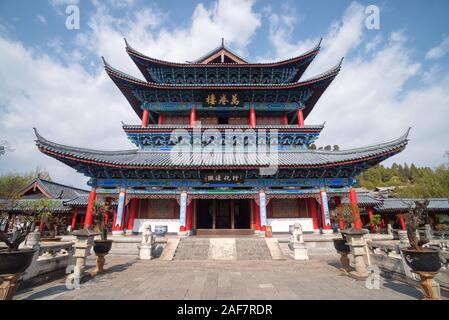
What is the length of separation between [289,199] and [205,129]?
7942mm

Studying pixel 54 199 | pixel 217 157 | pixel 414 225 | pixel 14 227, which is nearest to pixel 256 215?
pixel 217 157

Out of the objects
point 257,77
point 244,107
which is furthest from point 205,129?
point 257,77

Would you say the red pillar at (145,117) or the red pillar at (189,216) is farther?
the red pillar at (145,117)

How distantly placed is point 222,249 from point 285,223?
564 centimetres

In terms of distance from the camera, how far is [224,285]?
549cm

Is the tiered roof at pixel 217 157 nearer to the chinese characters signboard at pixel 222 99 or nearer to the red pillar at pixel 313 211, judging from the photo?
the red pillar at pixel 313 211

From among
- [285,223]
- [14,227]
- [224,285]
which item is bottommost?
[224,285]

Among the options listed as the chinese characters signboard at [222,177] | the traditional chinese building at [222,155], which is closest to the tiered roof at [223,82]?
the traditional chinese building at [222,155]

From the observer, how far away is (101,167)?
41.5ft

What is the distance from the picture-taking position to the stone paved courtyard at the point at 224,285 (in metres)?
4.68

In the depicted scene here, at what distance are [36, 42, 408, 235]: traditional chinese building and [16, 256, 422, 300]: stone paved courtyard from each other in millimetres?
5298

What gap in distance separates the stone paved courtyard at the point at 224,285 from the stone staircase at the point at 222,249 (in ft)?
5.47

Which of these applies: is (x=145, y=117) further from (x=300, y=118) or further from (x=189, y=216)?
(x=300, y=118)
